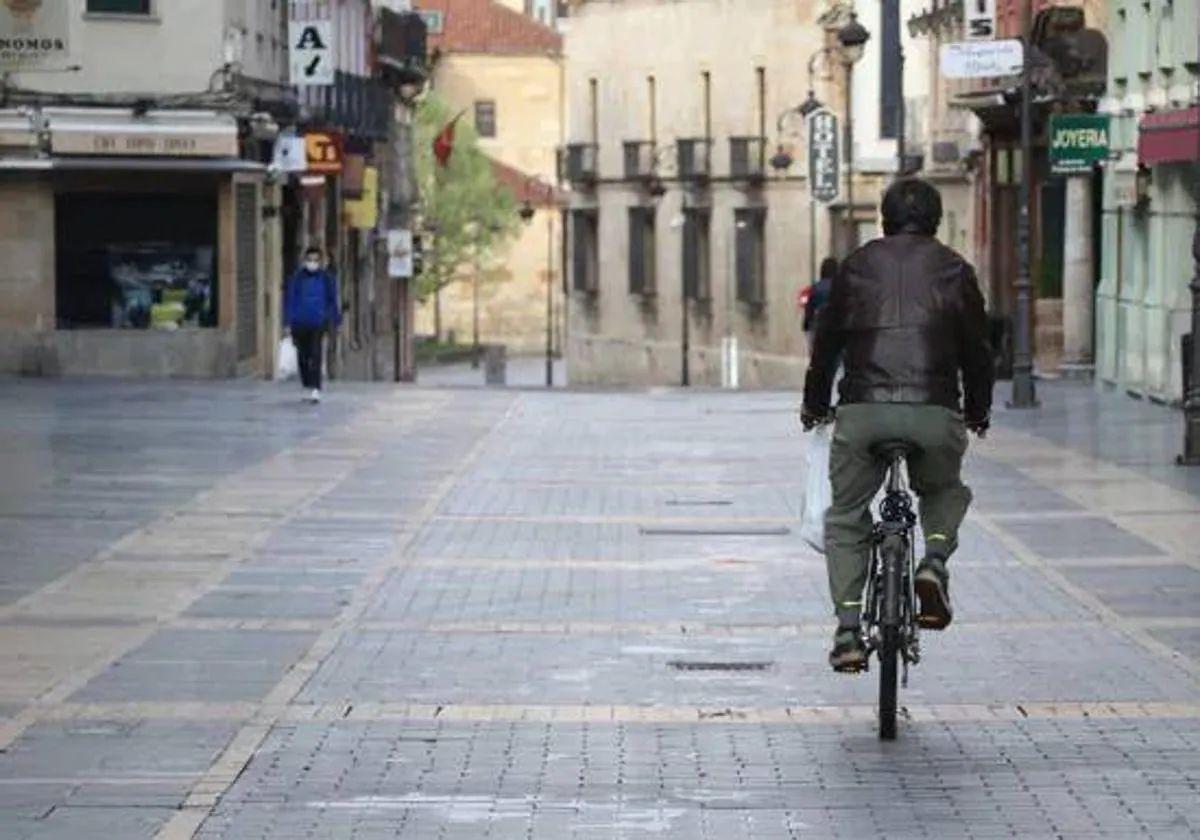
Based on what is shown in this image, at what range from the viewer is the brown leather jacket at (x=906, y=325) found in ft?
42.7

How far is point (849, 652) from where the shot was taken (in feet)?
43.0

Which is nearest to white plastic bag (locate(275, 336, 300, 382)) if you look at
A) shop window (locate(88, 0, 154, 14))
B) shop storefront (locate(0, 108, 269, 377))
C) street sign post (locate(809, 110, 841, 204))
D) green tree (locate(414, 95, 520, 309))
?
shop storefront (locate(0, 108, 269, 377))

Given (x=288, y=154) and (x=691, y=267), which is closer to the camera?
(x=288, y=154)

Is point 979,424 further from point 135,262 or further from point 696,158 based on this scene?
point 696,158

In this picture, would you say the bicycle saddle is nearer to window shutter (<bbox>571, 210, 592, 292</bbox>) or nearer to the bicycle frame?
the bicycle frame

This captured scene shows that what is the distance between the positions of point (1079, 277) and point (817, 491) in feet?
130

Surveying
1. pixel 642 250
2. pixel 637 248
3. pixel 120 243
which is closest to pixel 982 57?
pixel 120 243

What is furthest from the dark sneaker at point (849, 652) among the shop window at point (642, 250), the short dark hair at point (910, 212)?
the shop window at point (642, 250)

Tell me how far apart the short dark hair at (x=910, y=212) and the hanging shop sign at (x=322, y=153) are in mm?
41844

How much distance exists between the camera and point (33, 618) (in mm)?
17266

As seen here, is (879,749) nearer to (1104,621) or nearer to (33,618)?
(1104,621)

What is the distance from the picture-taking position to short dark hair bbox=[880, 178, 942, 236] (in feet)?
43.8

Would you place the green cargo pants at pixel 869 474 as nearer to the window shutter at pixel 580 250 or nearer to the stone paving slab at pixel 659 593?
the stone paving slab at pixel 659 593

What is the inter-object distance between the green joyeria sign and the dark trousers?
8.26 m
